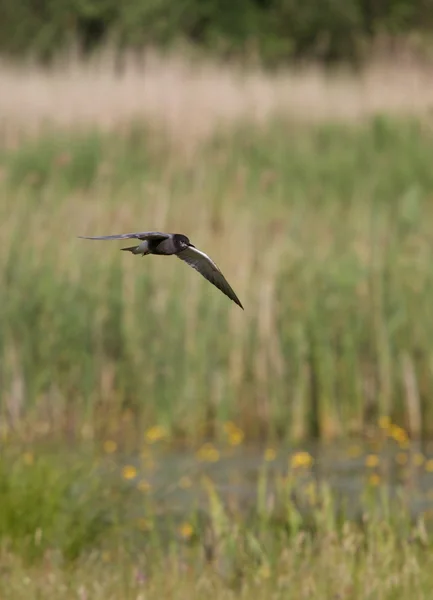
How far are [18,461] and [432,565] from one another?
1558 mm

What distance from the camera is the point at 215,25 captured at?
23.7 metres

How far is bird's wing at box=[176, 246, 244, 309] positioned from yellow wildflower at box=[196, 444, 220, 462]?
13.4ft

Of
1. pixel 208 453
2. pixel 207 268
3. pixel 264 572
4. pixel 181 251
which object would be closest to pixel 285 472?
pixel 208 453

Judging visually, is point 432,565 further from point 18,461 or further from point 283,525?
point 18,461

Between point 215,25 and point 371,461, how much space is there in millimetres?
17270

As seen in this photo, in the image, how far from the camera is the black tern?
3.05 m

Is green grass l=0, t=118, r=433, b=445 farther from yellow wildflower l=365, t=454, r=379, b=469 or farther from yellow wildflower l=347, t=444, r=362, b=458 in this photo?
yellow wildflower l=365, t=454, r=379, b=469

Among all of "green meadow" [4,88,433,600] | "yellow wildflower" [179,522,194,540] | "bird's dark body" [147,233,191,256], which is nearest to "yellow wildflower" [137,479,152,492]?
"green meadow" [4,88,433,600]

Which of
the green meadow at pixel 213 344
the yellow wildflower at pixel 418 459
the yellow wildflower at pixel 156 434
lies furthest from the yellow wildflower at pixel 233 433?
the yellow wildflower at pixel 418 459

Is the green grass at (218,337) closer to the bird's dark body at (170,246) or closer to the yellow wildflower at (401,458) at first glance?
the yellow wildflower at (401,458)

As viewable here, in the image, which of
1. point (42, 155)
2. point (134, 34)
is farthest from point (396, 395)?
point (134, 34)

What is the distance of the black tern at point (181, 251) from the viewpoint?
3051mm

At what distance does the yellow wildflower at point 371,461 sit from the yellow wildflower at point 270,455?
435 millimetres

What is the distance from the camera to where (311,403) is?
25.5ft
